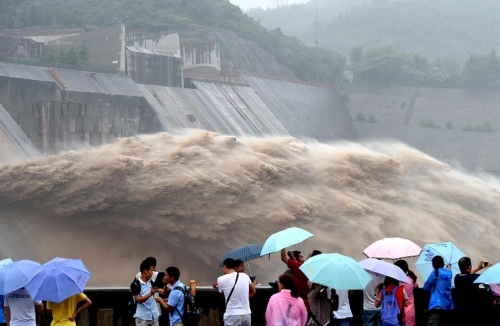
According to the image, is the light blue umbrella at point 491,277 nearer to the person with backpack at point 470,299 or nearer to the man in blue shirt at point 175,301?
the person with backpack at point 470,299

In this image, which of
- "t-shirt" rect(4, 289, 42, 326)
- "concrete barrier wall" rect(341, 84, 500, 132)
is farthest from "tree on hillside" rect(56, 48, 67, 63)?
"t-shirt" rect(4, 289, 42, 326)

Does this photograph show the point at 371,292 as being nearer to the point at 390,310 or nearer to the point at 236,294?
the point at 390,310

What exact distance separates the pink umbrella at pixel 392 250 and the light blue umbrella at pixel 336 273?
8.99 feet

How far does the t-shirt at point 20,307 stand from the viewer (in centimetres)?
1180

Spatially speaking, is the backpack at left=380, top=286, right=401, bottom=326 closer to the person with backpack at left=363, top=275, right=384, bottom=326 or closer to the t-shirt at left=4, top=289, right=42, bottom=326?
the person with backpack at left=363, top=275, right=384, bottom=326

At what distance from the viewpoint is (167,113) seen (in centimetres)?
6419

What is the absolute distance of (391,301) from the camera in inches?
507

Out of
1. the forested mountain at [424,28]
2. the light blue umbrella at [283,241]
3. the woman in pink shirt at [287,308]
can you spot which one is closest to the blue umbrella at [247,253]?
the light blue umbrella at [283,241]

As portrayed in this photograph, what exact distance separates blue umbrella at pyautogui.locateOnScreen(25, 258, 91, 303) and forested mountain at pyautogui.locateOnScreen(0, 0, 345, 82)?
255 feet

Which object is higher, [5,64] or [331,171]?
[5,64]

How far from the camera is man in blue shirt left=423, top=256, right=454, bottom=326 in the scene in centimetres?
1312

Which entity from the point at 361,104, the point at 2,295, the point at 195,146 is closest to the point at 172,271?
the point at 2,295

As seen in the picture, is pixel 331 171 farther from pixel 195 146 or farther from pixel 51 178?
pixel 51 178

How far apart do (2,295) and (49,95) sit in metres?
40.7
